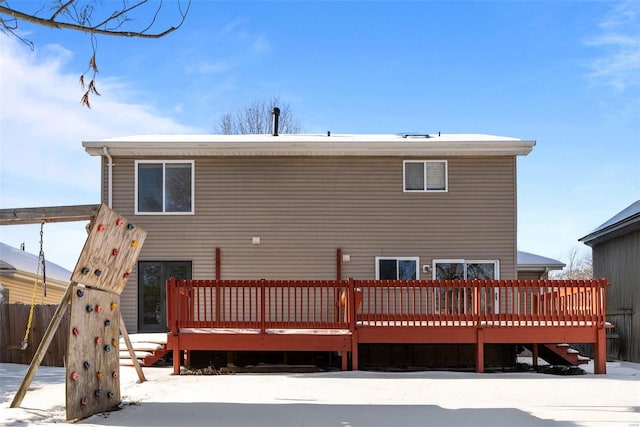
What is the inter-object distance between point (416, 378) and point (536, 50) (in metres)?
11.0

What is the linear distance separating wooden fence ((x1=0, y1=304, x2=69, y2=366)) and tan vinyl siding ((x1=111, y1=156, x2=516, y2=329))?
2.85 meters

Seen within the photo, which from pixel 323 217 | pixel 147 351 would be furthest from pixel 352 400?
pixel 323 217

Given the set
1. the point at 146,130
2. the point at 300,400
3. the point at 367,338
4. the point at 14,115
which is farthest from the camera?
Answer: the point at 146,130

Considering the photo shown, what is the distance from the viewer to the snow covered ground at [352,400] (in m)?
7.16

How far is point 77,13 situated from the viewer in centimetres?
694

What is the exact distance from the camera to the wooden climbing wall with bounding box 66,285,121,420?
7078mm

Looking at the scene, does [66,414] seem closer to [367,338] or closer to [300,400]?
[300,400]

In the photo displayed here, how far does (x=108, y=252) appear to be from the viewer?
7715 mm

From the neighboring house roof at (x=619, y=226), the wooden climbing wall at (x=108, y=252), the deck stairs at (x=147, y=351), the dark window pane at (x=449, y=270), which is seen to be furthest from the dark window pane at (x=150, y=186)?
the neighboring house roof at (x=619, y=226)

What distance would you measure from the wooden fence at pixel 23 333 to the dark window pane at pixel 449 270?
24.8 ft

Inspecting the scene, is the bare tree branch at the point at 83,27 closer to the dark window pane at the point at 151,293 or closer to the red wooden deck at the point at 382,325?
the red wooden deck at the point at 382,325

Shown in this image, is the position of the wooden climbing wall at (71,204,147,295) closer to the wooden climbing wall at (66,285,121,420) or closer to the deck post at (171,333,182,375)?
the wooden climbing wall at (66,285,121,420)

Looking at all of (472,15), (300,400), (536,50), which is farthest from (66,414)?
(536,50)

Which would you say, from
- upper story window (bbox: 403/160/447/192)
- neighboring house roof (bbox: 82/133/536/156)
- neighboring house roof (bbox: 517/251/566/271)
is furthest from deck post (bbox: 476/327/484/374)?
neighboring house roof (bbox: 517/251/566/271)
